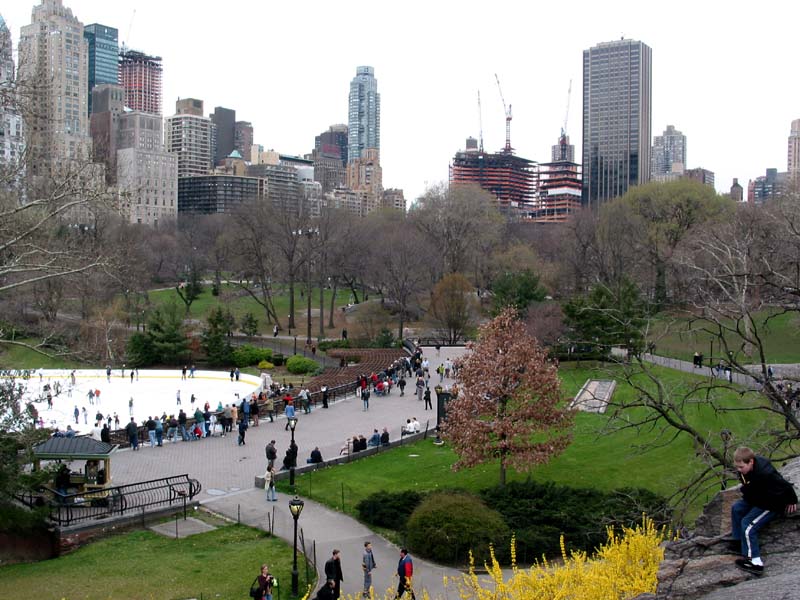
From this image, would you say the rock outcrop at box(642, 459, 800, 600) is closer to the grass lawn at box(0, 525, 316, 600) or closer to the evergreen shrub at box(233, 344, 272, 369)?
the grass lawn at box(0, 525, 316, 600)

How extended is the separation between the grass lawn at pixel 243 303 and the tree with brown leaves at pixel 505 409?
146 feet

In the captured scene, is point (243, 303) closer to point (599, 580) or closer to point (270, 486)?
point (270, 486)

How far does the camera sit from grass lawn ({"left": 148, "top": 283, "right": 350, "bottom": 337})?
234ft

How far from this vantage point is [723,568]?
6340 millimetres

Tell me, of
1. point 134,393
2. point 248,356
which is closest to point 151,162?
point 248,356

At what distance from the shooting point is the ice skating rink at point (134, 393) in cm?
3662

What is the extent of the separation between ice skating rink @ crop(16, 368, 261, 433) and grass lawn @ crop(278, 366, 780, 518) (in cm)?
1356

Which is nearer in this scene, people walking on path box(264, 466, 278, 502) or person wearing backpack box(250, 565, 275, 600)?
person wearing backpack box(250, 565, 275, 600)

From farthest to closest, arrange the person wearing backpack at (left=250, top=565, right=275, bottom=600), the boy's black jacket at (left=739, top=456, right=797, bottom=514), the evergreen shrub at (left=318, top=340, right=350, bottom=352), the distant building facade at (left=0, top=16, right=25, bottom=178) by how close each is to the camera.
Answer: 1. the evergreen shrub at (left=318, top=340, right=350, bottom=352)
2. the distant building facade at (left=0, top=16, right=25, bottom=178)
3. the person wearing backpack at (left=250, top=565, right=275, bottom=600)
4. the boy's black jacket at (left=739, top=456, right=797, bottom=514)

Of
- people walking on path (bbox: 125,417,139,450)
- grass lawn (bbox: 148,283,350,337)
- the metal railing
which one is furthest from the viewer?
grass lawn (bbox: 148,283,350,337)

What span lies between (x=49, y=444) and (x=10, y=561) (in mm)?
4006

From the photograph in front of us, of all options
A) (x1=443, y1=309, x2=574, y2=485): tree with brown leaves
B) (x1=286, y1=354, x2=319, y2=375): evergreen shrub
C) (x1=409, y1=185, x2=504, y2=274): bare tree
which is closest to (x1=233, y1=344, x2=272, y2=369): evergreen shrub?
(x1=286, y1=354, x2=319, y2=375): evergreen shrub

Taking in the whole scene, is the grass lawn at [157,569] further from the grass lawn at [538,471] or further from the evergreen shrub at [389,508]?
the grass lawn at [538,471]

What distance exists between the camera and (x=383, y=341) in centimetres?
5766
